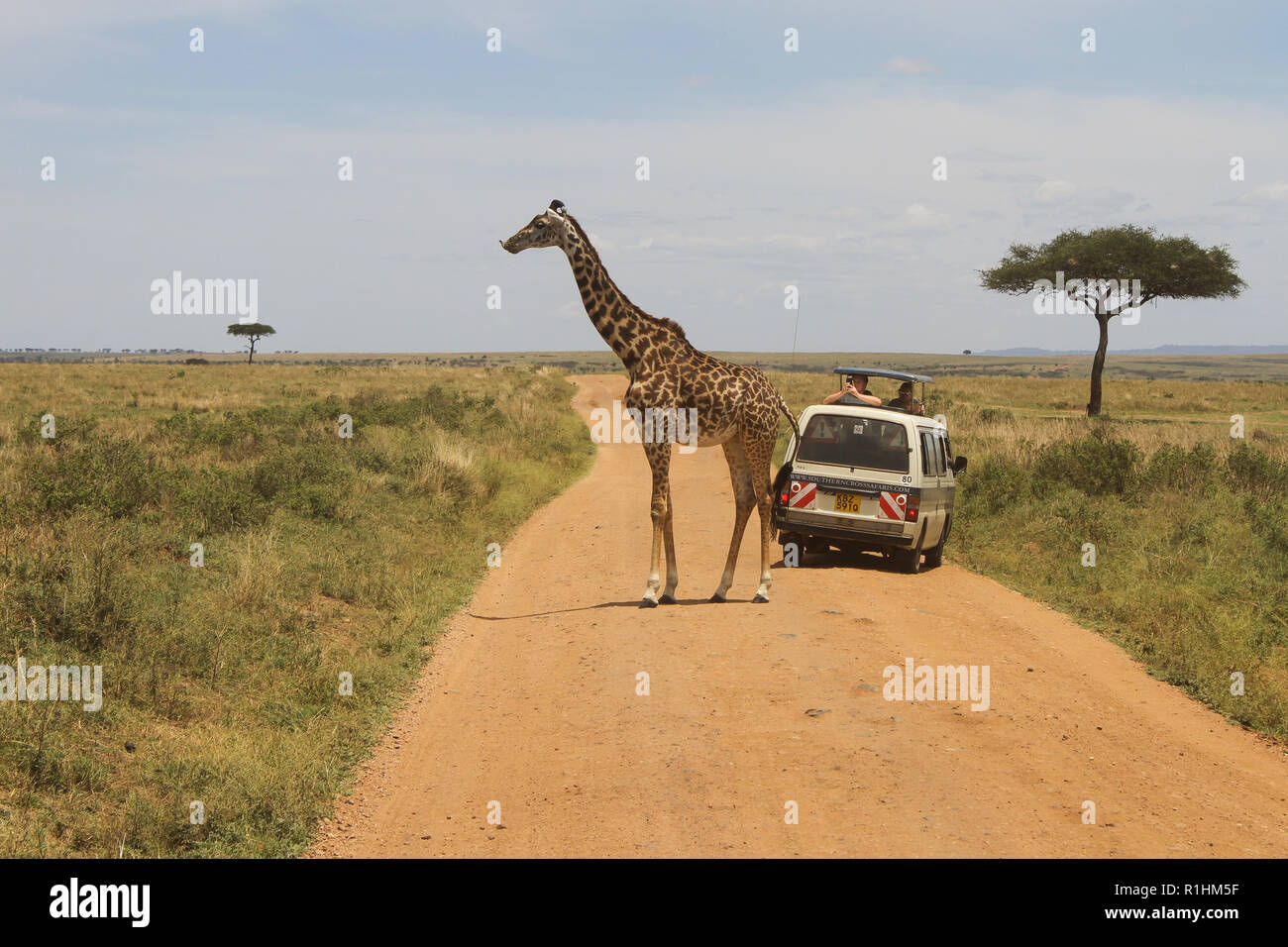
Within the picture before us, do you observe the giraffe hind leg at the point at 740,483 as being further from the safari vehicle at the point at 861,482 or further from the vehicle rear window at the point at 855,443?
the vehicle rear window at the point at 855,443

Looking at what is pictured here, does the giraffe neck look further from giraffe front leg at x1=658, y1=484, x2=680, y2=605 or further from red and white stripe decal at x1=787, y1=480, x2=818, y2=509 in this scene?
red and white stripe decal at x1=787, y1=480, x2=818, y2=509

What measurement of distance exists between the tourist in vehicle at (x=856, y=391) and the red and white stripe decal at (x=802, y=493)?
1.43 m

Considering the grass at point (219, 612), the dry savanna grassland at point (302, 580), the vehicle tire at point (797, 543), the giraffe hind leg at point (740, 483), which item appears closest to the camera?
the grass at point (219, 612)

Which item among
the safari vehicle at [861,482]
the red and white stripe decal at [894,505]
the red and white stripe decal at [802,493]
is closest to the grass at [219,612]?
the red and white stripe decal at [802,493]

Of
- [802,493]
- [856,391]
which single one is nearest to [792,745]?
[802,493]

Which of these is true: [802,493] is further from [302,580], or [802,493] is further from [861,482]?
[302,580]

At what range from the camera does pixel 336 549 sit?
41.1 ft

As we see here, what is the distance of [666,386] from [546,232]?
2.00 metres

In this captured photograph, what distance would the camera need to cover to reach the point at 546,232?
1101 cm

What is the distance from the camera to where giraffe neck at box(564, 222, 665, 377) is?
37.4 ft

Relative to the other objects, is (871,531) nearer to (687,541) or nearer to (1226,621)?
(687,541)

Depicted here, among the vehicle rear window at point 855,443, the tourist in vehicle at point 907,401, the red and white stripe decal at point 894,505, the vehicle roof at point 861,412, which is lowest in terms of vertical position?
the red and white stripe decal at point 894,505

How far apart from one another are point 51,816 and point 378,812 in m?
1.71

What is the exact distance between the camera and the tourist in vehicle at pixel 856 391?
47.2 feet
